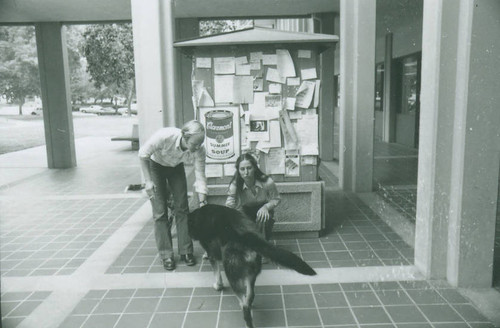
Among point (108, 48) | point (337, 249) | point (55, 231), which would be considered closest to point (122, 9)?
point (108, 48)

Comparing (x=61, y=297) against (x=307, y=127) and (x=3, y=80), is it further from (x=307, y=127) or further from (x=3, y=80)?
(x=3, y=80)

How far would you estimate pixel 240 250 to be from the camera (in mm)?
3400

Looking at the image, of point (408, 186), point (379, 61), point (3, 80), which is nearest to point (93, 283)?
point (408, 186)

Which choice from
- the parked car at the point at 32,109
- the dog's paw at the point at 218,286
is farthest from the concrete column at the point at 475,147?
the parked car at the point at 32,109

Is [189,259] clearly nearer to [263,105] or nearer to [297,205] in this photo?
[297,205]

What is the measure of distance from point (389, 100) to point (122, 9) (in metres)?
9.27

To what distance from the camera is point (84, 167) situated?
38.8 ft

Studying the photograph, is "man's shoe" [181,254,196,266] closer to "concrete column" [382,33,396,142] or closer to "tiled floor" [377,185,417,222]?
"tiled floor" [377,185,417,222]

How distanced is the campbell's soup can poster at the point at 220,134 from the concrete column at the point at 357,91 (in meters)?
3.28

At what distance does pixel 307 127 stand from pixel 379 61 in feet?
44.1

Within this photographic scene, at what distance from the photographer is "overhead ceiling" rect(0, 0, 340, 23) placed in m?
9.71

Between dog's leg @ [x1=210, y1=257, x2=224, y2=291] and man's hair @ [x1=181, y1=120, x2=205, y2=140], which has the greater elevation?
man's hair @ [x1=181, y1=120, x2=205, y2=140]

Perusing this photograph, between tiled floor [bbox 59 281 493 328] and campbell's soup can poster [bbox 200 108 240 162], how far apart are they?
5.71 feet

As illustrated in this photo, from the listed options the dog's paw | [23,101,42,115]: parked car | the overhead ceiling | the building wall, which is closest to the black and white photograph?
the dog's paw
